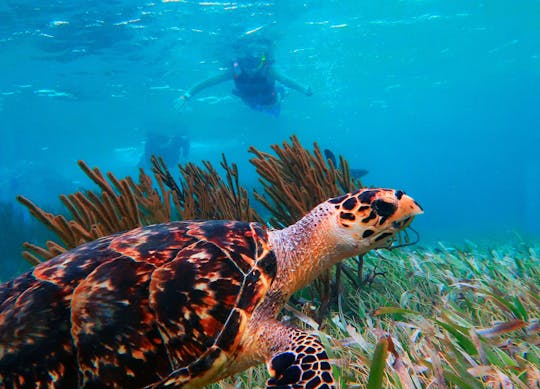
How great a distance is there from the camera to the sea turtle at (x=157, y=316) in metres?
1.57

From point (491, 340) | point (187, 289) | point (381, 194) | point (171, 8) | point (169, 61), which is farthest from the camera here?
point (169, 61)

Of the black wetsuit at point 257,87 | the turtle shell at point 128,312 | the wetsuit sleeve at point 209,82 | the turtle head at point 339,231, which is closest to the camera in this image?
the turtle shell at point 128,312

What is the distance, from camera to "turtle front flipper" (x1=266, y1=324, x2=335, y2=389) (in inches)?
63.0


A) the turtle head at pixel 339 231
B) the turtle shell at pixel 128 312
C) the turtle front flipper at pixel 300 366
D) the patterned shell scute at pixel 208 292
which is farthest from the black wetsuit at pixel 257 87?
the turtle front flipper at pixel 300 366

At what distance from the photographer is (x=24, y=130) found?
26.5m

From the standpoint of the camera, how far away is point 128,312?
1653mm

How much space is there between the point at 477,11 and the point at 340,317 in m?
24.0

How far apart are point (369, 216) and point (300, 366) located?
39.3 inches

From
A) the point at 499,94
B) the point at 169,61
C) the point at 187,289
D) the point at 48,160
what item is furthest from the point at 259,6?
the point at 499,94

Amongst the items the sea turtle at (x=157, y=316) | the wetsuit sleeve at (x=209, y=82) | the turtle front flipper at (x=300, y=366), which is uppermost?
the wetsuit sleeve at (x=209, y=82)

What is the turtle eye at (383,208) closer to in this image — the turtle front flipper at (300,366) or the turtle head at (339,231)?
the turtle head at (339,231)

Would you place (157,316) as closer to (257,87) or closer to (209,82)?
(257,87)

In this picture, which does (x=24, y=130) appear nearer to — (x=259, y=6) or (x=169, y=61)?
(x=169, y=61)

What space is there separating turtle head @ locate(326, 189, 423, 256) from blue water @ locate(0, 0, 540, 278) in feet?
36.5
